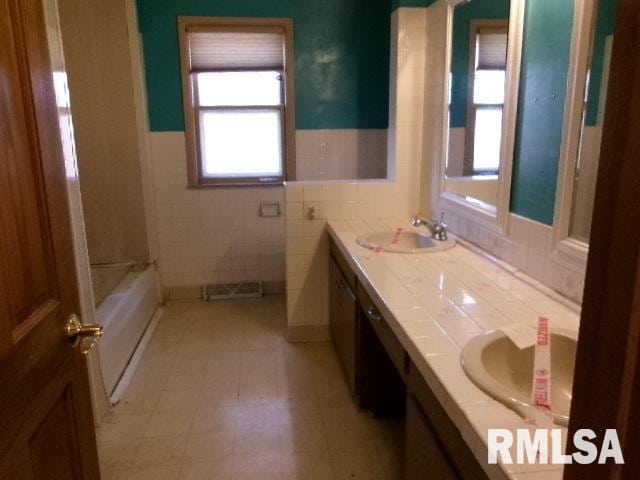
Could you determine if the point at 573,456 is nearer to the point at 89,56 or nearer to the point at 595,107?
the point at 595,107

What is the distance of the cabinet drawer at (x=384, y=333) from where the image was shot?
156 cm

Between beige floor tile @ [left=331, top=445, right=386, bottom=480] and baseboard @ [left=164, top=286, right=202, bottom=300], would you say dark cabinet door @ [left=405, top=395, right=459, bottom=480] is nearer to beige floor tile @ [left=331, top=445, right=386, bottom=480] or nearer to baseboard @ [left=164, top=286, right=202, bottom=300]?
beige floor tile @ [left=331, top=445, right=386, bottom=480]

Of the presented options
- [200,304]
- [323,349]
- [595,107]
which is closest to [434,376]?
[595,107]

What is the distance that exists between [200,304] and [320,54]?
2181 millimetres

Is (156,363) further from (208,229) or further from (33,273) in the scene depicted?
(33,273)

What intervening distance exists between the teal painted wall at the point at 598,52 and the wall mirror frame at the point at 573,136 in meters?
0.02

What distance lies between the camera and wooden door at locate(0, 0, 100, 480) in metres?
0.85

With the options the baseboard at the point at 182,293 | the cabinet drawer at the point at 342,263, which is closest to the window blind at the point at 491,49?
the cabinet drawer at the point at 342,263

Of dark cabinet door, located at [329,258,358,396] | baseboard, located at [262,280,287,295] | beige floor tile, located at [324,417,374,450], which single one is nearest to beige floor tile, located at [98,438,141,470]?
beige floor tile, located at [324,417,374,450]

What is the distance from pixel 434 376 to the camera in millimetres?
1188

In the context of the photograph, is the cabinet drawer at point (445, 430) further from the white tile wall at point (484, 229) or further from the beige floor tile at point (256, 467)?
the beige floor tile at point (256, 467)

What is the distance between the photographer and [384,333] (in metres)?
1.79

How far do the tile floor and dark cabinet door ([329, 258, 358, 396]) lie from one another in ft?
0.45

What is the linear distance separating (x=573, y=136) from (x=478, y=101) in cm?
82
